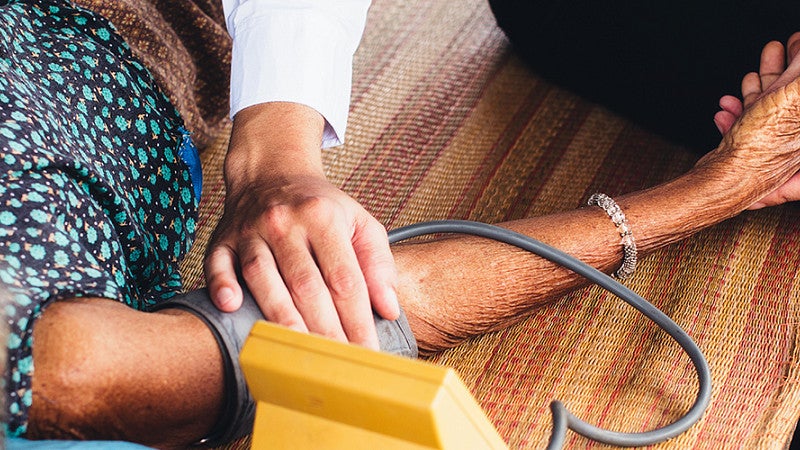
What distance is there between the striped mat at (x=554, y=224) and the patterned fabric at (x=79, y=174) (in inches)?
7.8

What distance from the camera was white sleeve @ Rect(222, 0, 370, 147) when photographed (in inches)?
41.5

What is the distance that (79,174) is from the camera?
2.75ft

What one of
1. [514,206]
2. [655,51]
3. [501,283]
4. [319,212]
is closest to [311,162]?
[319,212]

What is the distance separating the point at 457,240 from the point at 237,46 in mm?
398

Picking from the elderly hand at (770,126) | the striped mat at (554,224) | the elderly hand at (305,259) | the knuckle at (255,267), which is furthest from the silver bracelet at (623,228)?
the knuckle at (255,267)

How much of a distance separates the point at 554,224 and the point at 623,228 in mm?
88

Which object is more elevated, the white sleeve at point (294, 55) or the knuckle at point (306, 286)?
the white sleeve at point (294, 55)

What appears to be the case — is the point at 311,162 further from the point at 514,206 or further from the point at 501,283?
the point at 514,206

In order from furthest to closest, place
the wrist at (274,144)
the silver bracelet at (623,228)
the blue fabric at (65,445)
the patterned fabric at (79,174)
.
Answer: the silver bracelet at (623,228) < the wrist at (274,144) < the patterned fabric at (79,174) < the blue fabric at (65,445)

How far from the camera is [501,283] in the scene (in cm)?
98

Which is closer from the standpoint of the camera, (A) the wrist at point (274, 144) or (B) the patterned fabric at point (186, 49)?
(A) the wrist at point (274, 144)

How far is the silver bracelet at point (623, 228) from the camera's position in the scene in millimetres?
1052

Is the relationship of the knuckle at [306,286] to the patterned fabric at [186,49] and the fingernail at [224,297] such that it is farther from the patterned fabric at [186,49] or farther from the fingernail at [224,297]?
the patterned fabric at [186,49]

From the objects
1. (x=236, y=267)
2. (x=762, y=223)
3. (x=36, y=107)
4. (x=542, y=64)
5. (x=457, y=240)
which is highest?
(x=36, y=107)
